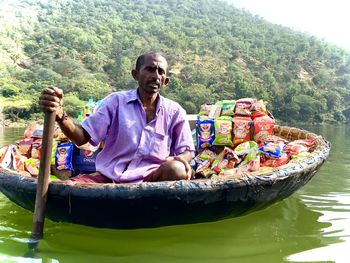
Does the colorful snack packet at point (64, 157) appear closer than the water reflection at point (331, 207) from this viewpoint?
No

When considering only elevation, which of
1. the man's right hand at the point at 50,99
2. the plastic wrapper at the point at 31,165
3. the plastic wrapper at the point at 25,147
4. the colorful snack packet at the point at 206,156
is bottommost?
the plastic wrapper at the point at 31,165

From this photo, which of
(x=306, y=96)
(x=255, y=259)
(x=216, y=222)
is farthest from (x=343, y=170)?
(x=306, y=96)

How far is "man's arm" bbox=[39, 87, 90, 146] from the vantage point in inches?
75.5

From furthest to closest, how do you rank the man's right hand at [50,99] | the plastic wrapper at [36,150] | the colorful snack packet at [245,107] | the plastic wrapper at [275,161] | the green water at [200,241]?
the colorful snack packet at [245,107]
the plastic wrapper at [36,150]
the plastic wrapper at [275,161]
the green water at [200,241]
the man's right hand at [50,99]

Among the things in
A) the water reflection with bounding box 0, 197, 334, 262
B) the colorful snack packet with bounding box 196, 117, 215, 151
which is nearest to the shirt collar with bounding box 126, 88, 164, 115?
the water reflection with bounding box 0, 197, 334, 262

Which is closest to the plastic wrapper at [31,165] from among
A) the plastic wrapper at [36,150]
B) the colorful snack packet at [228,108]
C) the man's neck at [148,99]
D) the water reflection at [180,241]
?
the plastic wrapper at [36,150]

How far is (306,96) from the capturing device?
37.6 meters

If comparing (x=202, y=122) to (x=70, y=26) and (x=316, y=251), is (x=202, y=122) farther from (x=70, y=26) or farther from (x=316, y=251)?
(x=70, y=26)

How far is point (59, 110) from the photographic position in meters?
1.99

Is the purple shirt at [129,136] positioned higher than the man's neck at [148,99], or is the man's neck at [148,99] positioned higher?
the man's neck at [148,99]

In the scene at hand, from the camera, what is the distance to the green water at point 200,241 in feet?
6.63

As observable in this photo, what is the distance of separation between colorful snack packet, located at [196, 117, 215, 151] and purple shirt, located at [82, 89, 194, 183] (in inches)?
53.4

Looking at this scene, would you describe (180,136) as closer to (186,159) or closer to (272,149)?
(186,159)

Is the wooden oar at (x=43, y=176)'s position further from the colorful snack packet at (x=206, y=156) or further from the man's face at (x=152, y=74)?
the colorful snack packet at (x=206, y=156)
